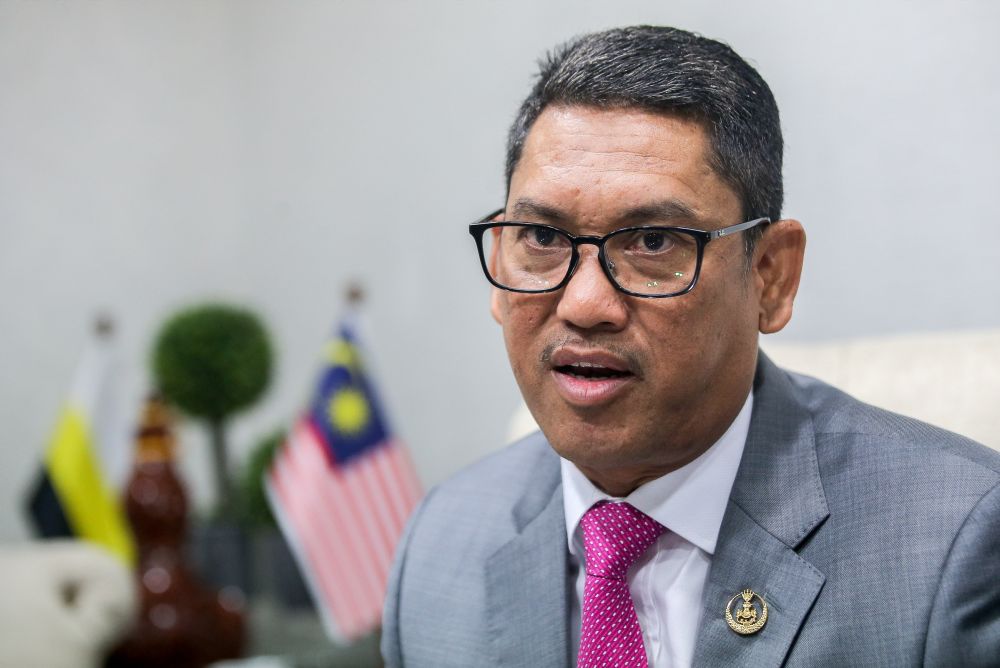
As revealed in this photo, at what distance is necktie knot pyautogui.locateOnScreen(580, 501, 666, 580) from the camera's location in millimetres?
1200

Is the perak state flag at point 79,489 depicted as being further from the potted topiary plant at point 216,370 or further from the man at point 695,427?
the man at point 695,427

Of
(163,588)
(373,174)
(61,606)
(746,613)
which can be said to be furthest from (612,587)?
A: (373,174)

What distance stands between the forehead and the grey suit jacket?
297 mm

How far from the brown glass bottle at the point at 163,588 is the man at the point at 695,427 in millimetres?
1329

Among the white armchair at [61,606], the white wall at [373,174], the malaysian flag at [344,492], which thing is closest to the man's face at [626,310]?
the white wall at [373,174]

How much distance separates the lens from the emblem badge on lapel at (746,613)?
1.10m

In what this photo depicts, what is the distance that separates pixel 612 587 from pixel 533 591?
0.13 metres

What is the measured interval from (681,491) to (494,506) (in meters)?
0.31

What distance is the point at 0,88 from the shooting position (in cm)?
306

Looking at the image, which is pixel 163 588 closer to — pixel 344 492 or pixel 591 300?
pixel 344 492

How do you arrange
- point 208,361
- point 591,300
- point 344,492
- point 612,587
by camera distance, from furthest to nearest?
point 208,361, point 344,492, point 612,587, point 591,300

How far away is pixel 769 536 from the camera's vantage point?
1149 mm

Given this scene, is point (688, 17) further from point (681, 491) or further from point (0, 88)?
point (0, 88)

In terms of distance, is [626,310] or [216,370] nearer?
[626,310]
